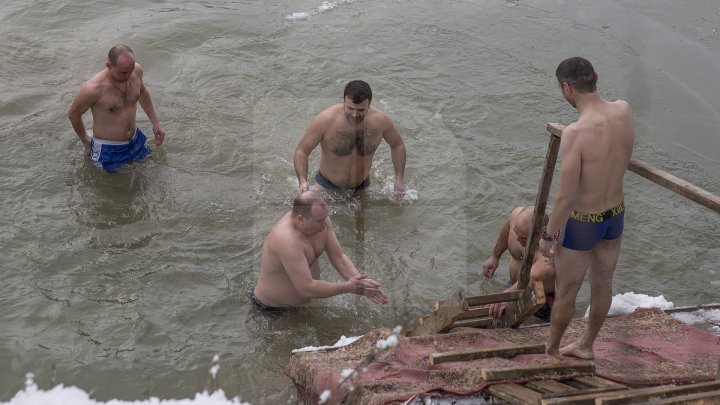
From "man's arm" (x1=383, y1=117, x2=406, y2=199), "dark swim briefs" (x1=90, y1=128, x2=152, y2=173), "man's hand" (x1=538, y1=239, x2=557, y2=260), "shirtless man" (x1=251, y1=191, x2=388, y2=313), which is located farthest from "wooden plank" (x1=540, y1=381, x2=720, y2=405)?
"dark swim briefs" (x1=90, y1=128, x2=152, y2=173)

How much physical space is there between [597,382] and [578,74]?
1.85m

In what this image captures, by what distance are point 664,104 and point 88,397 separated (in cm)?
892

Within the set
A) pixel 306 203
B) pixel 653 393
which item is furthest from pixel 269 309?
pixel 653 393

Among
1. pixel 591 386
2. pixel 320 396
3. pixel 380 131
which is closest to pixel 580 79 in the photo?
pixel 591 386

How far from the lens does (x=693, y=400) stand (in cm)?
345

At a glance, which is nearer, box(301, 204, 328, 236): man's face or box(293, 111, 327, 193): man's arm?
box(301, 204, 328, 236): man's face

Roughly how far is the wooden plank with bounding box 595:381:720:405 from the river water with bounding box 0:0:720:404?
292 cm

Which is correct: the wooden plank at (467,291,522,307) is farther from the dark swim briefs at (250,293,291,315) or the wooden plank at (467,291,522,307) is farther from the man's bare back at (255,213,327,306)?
the dark swim briefs at (250,293,291,315)

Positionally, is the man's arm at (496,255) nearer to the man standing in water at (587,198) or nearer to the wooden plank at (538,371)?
the man standing in water at (587,198)

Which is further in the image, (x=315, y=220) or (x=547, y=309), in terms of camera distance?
(x=547, y=309)

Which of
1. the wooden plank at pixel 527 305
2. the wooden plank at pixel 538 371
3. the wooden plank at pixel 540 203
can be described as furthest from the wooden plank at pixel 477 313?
the wooden plank at pixel 538 371

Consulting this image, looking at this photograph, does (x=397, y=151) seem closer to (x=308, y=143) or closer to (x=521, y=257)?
(x=308, y=143)

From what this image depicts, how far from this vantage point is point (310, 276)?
5.93 metres

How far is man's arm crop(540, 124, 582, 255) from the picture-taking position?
4.60m
